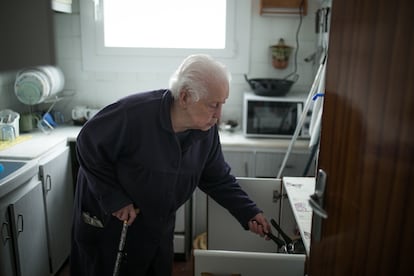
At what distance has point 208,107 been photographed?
1.50m

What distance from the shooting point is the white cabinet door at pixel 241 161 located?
8.54ft

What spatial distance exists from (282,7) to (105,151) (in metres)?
1.76

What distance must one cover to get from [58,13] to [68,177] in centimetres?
118

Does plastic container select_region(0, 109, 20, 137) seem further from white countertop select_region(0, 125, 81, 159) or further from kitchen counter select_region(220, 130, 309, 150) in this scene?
kitchen counter select_region(220, 130, 309, 150)

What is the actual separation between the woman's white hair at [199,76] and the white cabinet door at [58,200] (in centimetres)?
113

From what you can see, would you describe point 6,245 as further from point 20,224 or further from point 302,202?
point 302,202

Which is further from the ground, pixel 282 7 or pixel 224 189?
pixel 282 7

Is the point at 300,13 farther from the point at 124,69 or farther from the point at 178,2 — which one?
the point at 124,69

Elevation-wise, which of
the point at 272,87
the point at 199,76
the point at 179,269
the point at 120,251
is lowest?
the point at 179,269

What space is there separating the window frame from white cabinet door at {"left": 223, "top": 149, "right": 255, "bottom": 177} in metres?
0.67

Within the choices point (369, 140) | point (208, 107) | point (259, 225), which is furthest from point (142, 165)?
point (369, 140)

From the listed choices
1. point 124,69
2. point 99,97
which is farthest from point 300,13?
point 99,97

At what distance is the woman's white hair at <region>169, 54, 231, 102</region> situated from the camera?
A: 4.79 feet

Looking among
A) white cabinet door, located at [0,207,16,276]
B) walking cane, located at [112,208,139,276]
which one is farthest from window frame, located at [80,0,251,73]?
walking cane, located at [112,208,139,276]
